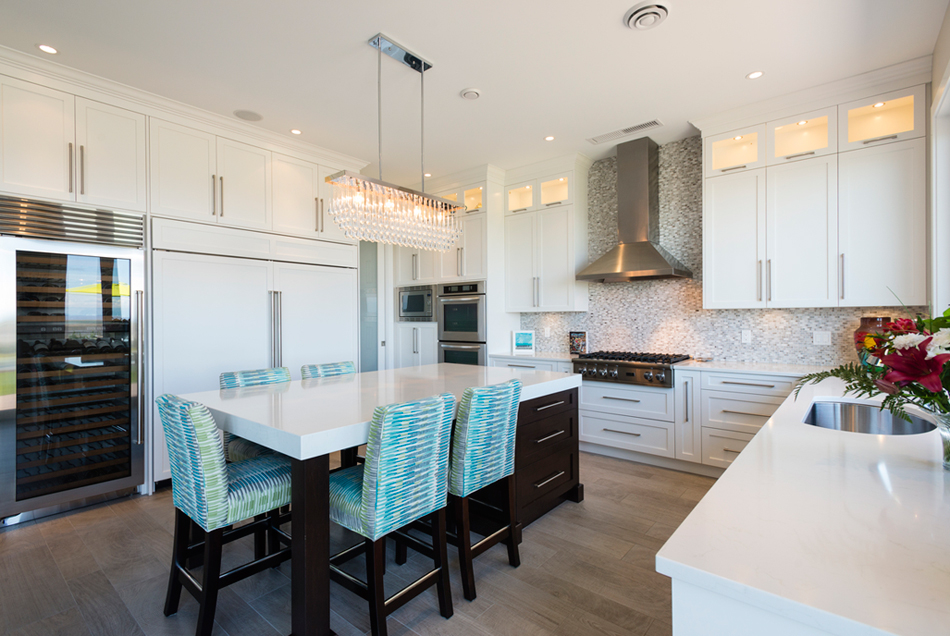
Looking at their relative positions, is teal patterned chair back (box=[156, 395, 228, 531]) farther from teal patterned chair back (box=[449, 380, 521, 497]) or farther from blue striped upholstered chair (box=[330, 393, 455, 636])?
teal patterned chair back (box=[449, 380, 521, 497])

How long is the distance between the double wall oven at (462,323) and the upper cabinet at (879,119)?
3082 millimetres

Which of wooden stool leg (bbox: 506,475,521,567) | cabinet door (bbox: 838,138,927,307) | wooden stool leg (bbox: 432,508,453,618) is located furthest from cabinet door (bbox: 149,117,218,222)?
cabinet door (bbox: 838,138,927,307)

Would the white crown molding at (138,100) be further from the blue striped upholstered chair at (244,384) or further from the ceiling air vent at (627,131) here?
the ceiling air vent at (627,131)

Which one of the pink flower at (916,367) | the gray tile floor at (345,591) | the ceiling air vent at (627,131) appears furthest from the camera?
the ceiling air vent at (627,131)

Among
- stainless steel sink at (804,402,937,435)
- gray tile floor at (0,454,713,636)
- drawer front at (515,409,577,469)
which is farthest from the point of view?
drawer front at (515,409,577,469)

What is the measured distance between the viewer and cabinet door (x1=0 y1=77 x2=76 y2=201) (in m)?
2.65

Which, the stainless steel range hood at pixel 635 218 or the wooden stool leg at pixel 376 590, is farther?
the stainless steel range hood at pixel 635 218

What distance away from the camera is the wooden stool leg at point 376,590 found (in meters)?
1.61

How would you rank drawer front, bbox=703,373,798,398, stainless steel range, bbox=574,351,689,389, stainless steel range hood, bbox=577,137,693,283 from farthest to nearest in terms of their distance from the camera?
stainless steel range hood, bbox=577,137,693,283, stainless steel range, bbox=574,351,689,389, drawer front, bbox=703,373,798,398

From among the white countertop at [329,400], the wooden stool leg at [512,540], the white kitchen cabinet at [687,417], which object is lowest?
the wooden stool leg at [512,540]

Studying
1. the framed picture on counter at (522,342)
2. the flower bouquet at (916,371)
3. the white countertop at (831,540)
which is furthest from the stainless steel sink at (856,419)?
the framed picture on counter at (522,342)

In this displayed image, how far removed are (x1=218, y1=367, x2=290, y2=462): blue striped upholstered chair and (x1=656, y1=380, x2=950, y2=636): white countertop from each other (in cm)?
209

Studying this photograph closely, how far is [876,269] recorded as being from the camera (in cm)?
290

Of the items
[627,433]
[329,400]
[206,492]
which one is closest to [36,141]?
[329,400]
